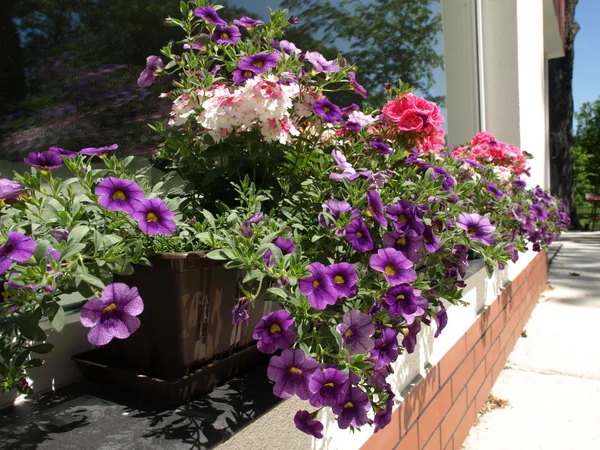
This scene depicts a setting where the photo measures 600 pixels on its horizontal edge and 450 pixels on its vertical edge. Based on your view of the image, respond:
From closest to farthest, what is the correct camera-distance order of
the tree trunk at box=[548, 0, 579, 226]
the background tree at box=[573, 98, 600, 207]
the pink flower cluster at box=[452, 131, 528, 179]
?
the pink flower cluster at box=[452, 131, 528, 179], the tree trunk at box=[548, 0, 579, 226], the background tree at box=[573, 98, 600, 207]

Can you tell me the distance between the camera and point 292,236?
101 cm

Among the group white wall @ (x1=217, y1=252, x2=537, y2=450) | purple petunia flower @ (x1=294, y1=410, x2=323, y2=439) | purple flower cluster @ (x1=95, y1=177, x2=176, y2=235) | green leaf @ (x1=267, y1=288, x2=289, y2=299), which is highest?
purple flower cluster @ (x1=95, y1=177, x2=176, y2=235)

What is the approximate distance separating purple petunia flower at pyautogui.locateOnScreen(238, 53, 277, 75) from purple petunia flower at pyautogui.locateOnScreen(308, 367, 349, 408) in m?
0.57

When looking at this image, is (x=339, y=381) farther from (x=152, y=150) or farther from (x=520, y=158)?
(x=520, y=158)

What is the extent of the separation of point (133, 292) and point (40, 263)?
0.12 metres

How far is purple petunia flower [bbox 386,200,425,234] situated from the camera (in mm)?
1034

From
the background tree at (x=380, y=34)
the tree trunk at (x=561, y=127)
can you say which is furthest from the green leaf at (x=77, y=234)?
the tree trunk at (x=561, y=127)

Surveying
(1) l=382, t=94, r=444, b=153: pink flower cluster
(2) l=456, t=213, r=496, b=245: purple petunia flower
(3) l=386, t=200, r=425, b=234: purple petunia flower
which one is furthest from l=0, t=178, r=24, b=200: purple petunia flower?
(1) l=382, t=94, r=444, b=153: pink flower cluster

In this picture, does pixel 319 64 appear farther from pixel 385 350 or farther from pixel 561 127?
pixel 561 127

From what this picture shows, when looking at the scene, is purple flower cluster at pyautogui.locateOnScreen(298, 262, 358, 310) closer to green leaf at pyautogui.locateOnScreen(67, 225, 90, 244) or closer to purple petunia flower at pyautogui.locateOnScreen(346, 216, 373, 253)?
purple petunia flower at pyautogui.locateOnScreen(346, 216, 373, 253)

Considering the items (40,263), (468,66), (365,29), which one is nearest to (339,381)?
(40,263)

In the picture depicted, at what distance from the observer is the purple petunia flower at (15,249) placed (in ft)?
2.12

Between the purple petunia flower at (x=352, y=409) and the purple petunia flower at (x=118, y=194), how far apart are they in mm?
446

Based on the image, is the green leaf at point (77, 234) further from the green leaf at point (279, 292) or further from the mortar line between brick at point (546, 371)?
the mortar line between brick at point (546, 371)
